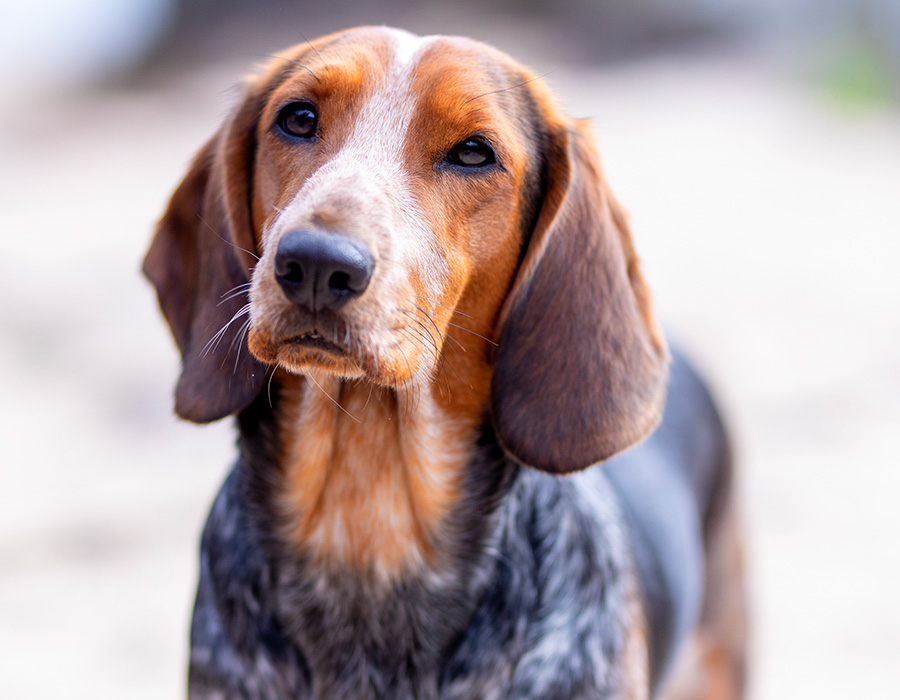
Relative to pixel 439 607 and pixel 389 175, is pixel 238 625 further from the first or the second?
pixel 389 175

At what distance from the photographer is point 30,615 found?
463 centimetres

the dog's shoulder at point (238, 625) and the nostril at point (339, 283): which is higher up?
the nostril at point (339, 283)

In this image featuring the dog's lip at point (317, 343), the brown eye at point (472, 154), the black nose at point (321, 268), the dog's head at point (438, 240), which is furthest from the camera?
the brown eye at point (472, 154)

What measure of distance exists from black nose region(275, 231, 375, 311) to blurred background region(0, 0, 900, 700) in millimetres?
1166

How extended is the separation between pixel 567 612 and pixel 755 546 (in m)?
3.01

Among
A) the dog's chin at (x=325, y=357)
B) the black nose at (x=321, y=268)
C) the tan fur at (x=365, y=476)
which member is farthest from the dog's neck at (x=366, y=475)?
the black nose at (x=321, y=268)

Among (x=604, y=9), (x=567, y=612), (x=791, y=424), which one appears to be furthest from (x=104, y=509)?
(x=604, y=9)

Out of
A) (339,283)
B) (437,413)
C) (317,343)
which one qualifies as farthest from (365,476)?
(339,283)

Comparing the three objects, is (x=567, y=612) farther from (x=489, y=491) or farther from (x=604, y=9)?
(x=604, y=9)

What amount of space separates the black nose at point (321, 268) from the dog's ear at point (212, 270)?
50 centimetres

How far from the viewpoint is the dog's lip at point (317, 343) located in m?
2.13

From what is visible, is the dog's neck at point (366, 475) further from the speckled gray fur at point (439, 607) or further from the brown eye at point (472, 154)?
the brown eye at point (472, 154)

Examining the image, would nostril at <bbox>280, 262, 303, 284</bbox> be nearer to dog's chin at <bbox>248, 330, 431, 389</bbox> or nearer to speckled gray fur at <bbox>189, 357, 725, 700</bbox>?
dog's chin at <bbox>248, 330, 431, 389</bbox>

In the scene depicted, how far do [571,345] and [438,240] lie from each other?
52cm
